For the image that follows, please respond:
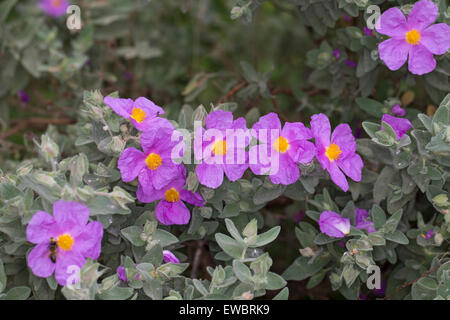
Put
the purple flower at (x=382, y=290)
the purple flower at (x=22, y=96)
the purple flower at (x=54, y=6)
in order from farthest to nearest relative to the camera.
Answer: the purple flower at (x=54, y=6), the purple flower at (x=22, y=96), the purple flower at (x=382, y=290)

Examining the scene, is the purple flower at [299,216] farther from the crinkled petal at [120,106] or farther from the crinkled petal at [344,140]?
the crinkled petal at [120,106]

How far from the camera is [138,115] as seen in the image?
1.26m

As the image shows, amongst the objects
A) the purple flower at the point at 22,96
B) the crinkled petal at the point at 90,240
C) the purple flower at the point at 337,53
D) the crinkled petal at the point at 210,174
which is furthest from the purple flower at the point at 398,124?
the purple flower at the point at 22,96

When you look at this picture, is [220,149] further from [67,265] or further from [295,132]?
[67,265]

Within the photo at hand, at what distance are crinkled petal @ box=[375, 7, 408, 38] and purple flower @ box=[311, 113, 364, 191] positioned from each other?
0.88ft

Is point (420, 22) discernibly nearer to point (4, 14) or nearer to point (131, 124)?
point (131, 124)

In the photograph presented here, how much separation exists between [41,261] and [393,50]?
3.20 ft

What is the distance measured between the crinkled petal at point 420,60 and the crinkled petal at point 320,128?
0.28 metres

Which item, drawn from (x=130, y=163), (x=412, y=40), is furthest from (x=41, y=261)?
(x=412, y=40)

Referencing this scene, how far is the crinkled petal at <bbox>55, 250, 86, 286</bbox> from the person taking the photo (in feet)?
3.72

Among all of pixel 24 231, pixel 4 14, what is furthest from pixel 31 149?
pixel 24 231

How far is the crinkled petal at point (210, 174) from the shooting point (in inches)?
48.6

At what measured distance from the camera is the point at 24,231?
122 centimetres

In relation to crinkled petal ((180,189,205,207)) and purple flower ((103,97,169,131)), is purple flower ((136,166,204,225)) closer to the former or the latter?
crinkled petal ((180,189,205,207))
